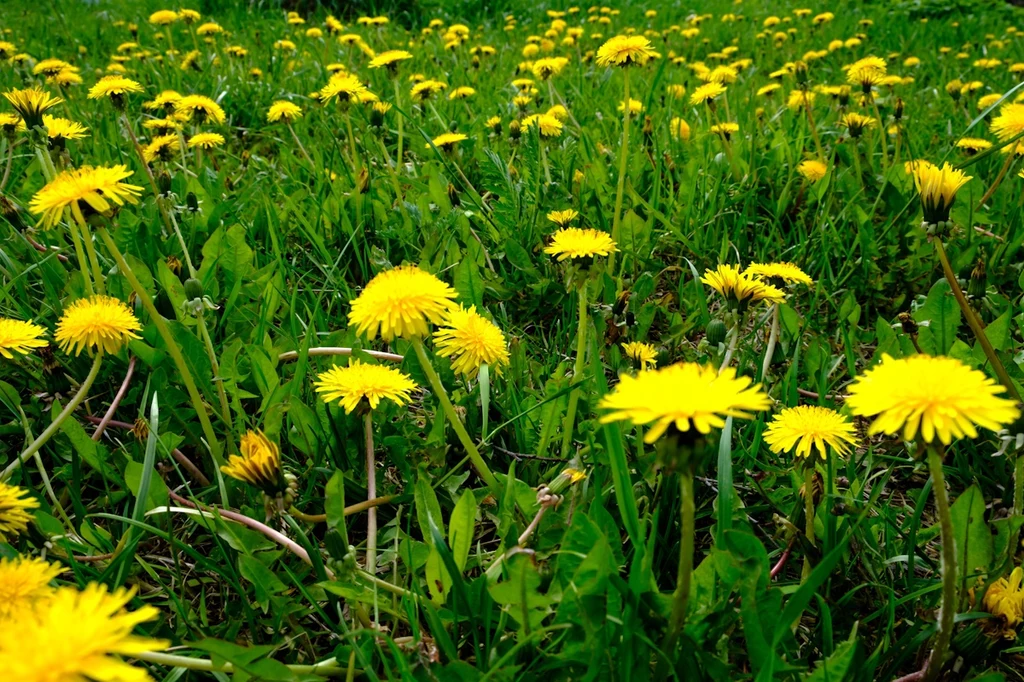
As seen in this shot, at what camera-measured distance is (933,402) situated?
79cm

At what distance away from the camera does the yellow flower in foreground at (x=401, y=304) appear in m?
1.07

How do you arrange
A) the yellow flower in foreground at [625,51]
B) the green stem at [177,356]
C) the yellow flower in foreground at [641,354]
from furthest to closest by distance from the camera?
Answer: the yellow flower in foreground at [625,51] → the yellow flower in foreground at [641,354] → the green stem at [177,356]

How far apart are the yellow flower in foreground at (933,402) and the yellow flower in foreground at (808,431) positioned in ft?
0.88

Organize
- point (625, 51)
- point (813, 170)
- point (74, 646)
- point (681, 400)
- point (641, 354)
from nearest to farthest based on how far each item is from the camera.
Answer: point (74, 646), point (681, 400), point (641, 354), point (625, 51), point (813, 170)

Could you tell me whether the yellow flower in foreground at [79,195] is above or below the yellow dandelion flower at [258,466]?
above

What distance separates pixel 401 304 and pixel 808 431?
635 millimetres

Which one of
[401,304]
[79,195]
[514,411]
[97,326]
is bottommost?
[514,411]

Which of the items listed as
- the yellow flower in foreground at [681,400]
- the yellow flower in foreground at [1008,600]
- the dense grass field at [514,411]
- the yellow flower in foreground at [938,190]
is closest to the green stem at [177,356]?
the dense grass field at [514,411]

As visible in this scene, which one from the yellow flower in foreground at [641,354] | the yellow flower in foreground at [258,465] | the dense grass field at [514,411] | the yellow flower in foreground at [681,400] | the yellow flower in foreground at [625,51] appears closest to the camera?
the yellow flower in foreground at [681,400]

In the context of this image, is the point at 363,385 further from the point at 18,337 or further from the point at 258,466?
the point at 18,337

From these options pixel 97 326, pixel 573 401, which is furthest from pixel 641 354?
pixel 97 326

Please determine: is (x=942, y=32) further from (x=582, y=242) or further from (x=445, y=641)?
(x=445, y=641)

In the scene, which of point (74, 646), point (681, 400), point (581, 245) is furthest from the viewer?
point (581, 245)

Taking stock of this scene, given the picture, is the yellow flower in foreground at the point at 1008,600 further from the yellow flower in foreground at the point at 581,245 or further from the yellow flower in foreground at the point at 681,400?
the yellow flower in foreground at the point at 581,245
